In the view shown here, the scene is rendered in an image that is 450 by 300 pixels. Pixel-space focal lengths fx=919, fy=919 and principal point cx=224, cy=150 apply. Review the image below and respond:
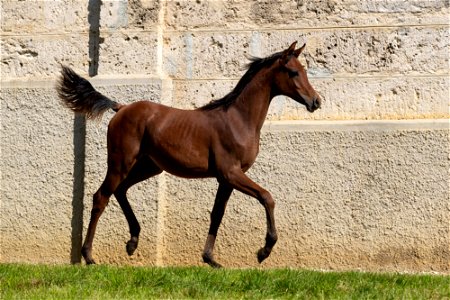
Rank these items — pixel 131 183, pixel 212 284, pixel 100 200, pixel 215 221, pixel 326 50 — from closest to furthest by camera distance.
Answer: pixel 212 284 < pixel 215 221 < pixel 100 200 < pixel 131 183 < pixel 326 50

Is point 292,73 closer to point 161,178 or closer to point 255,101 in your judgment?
point 255,101

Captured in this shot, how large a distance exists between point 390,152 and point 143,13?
8.53 feet

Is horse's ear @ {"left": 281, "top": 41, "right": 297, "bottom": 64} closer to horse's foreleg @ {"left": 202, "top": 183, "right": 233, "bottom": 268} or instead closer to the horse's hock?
horse's foreleg @ {"left": 202, "top": 183, "right": 233, "bottom": 268}

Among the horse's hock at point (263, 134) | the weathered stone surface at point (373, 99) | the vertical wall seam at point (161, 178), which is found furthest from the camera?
the vertical wall seam at point (161, 178)

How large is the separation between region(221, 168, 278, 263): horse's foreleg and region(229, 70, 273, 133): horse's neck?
43 centimetres

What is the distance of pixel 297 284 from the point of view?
20.8 ft

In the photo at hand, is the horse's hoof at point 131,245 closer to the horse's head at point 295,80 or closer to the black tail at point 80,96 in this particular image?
the black tail at point 80,96

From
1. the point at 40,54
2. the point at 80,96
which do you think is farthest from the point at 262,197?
the point at 40,54

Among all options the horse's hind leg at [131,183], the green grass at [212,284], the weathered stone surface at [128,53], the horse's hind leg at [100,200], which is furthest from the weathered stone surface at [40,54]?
the green grass at [212,284]

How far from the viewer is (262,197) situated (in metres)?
6.86

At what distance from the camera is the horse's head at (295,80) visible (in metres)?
7.04

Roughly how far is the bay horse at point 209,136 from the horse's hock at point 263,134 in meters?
0.93

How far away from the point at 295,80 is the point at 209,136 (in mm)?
795

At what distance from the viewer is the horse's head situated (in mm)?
7039
